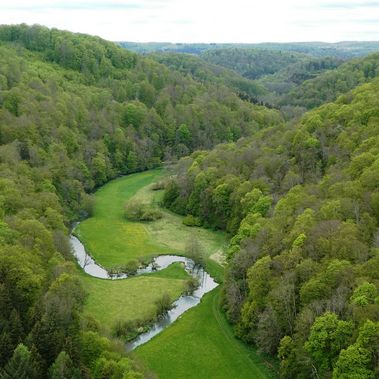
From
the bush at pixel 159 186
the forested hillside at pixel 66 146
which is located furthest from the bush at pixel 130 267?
the bush at pixel 159 186

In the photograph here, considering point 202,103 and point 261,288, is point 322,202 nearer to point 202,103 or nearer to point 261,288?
point 261,288

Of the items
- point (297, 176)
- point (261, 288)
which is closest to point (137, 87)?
point (297, 176)

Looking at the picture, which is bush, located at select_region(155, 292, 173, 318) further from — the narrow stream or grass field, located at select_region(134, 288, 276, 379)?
grass field, located at select_region(134, 288, 276, 379)

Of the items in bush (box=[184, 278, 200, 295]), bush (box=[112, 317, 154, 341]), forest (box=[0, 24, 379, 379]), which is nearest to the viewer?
forest (box=[0, 24, 379, 379])

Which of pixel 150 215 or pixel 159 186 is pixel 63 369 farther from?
pixel 159 186

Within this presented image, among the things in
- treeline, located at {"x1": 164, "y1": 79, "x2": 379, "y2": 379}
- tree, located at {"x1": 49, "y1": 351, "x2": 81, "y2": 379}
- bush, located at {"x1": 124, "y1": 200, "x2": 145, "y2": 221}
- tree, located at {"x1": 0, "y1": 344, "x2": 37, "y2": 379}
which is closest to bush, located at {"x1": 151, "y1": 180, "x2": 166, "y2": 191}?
bush, located at {"x1": 124, "y1": 200, "x2": 145, "y2": 221}
